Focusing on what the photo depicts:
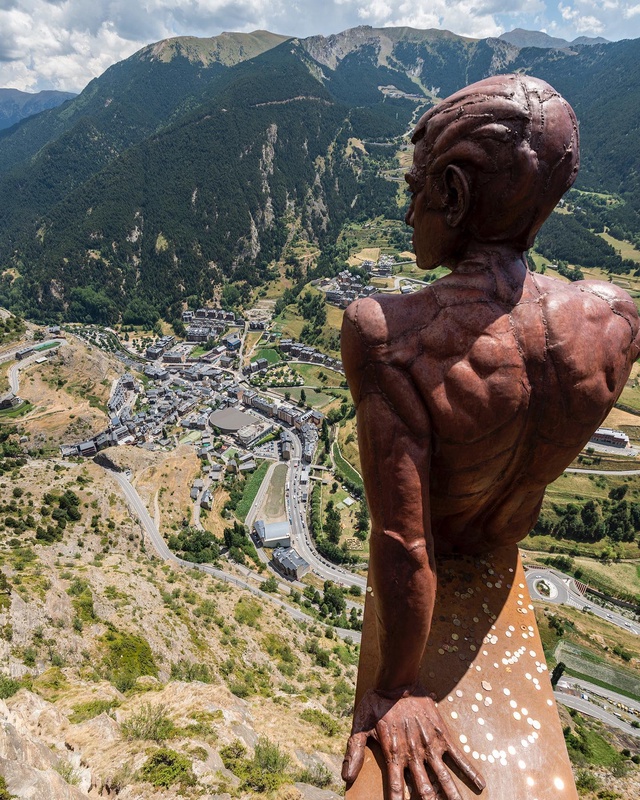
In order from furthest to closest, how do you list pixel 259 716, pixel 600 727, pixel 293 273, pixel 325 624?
pixel 293 273 → pixel 325 624 → pixel 600 727 → pixel 259 716

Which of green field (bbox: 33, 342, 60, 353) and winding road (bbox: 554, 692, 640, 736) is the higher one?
green field (bbox: 33, 342, 60, 353)

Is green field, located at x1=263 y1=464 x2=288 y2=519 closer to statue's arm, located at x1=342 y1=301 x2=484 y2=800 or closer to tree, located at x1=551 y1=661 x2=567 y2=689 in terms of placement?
tree, located at x1=551 y1=661 x2=567 y2=689

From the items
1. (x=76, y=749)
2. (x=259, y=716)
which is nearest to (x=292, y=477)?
(x=259, y=716)

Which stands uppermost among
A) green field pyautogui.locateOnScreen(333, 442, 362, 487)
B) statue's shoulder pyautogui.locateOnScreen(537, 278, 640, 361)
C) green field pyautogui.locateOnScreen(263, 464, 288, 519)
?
statue's shoulder pyautogui.locateOnScreen(537, 278, 640, 361)

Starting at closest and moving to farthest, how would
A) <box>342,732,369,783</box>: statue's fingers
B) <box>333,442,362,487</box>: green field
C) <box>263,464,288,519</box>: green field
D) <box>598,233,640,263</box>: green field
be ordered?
<box>342,732,369,783</box>: statue's fingers → <box>263,464,288,519</box>: green field → <box>333,442,362,487</box>: green field → <box>598,233,640,263</box>: green field

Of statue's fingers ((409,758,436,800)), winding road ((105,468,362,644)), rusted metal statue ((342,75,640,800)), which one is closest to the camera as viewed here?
rusted metal statue ((342,75,640,800))

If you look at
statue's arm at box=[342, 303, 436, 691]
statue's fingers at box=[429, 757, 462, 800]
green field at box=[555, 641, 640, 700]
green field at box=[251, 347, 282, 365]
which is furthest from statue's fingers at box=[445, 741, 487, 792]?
green field at box=[251, 347, 282, 365]

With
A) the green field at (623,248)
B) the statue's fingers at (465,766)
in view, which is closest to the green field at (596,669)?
the statue's fingers at (465,766)

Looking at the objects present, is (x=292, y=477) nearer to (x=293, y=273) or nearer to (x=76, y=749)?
(x=76, y=749)

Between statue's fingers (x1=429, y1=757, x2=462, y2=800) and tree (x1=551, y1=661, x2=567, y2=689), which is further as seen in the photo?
tree (x1=551, y1=661, x2=567, y2=689)
